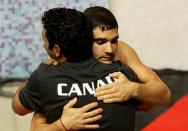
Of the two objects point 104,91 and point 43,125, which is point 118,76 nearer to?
point 104,91

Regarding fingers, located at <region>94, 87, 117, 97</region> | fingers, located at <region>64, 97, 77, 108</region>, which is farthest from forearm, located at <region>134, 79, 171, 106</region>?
fingers, located at <region>64, 97, 77, 108</region>

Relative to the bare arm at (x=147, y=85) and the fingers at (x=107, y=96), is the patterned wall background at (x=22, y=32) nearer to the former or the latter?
the bare arm at (x=147, y=85)

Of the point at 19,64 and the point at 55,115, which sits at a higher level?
the point at 55,115

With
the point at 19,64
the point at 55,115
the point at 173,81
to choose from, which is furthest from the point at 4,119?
the point at 55,115

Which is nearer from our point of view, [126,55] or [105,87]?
[105,87]

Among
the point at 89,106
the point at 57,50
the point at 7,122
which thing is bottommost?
the point at 7,122

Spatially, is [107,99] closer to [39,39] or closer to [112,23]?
[112,23]

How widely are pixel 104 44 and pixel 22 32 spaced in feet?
5.93

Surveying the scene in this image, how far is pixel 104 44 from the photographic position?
137cm

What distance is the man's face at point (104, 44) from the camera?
1.36 metres

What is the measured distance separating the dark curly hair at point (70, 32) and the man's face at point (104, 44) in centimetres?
2

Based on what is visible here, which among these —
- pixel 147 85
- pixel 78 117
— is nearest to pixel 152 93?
pixel 147 85

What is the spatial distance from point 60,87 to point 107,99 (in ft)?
0.49

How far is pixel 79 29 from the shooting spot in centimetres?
132
